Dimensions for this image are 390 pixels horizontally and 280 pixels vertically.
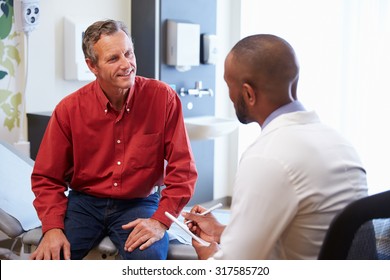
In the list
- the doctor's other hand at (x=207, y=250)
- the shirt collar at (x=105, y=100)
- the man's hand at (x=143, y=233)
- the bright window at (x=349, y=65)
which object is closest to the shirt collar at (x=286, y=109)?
the doctor's other hand at (x=207, y=250)

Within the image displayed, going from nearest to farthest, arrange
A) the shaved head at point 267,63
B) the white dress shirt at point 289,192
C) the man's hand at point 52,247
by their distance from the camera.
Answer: the white dress shirt at point 289,192 → the shaved head at point 267,63 → the man's hand at point 52,247

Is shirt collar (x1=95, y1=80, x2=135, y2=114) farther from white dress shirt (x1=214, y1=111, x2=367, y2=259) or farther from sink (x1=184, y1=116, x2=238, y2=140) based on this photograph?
sink (x1=184, y1=116, x2=238, y2=140)

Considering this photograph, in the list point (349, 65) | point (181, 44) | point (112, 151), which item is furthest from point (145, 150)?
point (349, 65)

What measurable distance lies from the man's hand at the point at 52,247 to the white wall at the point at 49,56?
127 centimetres

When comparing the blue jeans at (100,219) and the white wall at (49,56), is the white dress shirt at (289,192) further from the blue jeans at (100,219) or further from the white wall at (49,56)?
the white wall at (49,56)

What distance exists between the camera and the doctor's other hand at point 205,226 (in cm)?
138

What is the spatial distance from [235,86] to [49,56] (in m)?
1.93

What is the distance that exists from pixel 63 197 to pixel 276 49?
0.99m

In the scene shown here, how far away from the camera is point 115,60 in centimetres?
170

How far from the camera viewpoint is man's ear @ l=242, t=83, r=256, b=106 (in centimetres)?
108

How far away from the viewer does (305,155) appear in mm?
950

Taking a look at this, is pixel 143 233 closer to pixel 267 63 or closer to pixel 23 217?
pixel 23 217

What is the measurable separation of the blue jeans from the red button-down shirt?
0.03 meters
